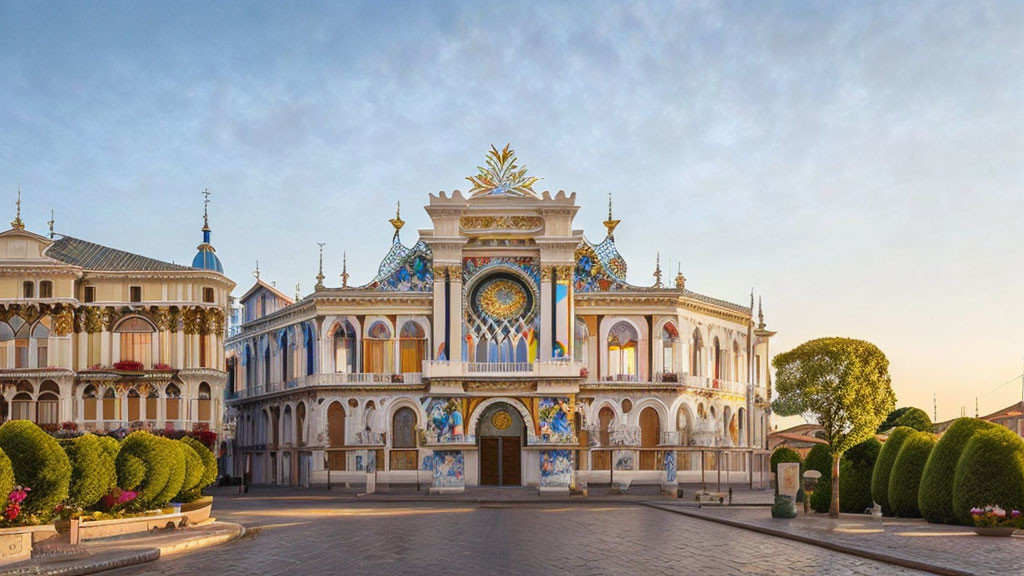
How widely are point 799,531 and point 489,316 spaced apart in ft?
112

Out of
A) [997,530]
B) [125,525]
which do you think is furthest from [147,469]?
[997,530]

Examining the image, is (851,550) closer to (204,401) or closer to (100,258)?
(204,401)

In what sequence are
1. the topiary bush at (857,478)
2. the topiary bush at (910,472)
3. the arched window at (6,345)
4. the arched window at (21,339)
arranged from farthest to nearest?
the arched window at (21,339)
the arched window at (6,345)
the topiary bush at (857,478)
the topiary bush at (910,472)

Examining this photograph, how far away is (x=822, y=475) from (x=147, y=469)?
26478 mm

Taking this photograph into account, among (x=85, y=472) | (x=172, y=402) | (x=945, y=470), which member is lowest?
(x=945, y=470)

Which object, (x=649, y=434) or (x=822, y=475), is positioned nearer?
(x=822, y=475)

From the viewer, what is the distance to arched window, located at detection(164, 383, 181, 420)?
66812 mm

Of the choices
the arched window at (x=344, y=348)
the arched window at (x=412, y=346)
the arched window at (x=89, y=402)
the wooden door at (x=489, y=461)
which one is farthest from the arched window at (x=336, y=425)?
the arched window at (x=89, y=402)

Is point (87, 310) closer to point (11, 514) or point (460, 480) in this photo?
point (460, 480)

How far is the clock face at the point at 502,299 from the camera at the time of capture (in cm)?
6712

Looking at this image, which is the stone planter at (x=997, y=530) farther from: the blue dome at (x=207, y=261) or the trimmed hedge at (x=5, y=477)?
the blue dome at (x=207, y=261)

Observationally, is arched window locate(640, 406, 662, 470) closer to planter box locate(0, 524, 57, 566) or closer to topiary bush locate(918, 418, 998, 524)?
topiary bush locate(918, 418, 998, 524)

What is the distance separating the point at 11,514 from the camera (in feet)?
91.2

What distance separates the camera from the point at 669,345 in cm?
6950
